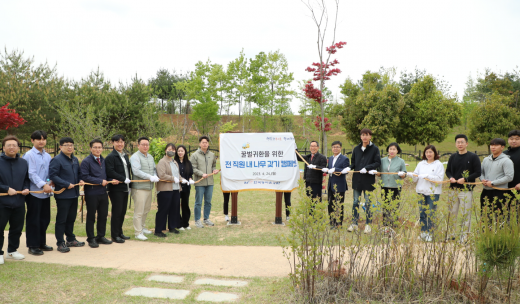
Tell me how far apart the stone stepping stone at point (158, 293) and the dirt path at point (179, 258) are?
619mm

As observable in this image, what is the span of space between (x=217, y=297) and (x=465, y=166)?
Answer: 4640 millimetres

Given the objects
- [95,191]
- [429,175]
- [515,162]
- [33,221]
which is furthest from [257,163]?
[515,162]

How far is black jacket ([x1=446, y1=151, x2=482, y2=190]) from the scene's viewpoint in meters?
5.56

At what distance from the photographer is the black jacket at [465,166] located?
219 inches

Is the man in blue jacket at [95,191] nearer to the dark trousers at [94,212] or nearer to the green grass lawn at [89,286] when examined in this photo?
the dark trousers at [94,212]

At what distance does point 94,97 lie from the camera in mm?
21672

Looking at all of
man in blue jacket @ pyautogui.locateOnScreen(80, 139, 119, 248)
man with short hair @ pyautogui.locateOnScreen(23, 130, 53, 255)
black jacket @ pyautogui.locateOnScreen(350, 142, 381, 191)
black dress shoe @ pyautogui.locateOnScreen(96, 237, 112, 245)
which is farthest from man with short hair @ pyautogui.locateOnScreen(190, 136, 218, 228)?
black jacket @ pyautogui.locateOnScreen(350, 142, 381, 191)

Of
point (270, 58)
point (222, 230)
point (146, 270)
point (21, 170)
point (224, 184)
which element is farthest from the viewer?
point (270, 58)

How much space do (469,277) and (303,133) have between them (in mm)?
29207

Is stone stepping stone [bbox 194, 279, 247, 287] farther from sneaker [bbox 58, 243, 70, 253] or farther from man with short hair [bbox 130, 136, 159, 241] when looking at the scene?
sneaker [bbox 58, 243, 70, 253]

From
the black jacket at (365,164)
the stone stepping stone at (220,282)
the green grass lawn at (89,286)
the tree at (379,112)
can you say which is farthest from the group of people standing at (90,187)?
the tree at (379,112)

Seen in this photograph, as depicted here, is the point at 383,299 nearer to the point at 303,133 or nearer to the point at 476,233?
the point at 476,233

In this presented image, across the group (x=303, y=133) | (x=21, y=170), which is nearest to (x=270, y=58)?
(x=303, y=133)

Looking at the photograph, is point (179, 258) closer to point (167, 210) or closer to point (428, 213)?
point (167, 210)
